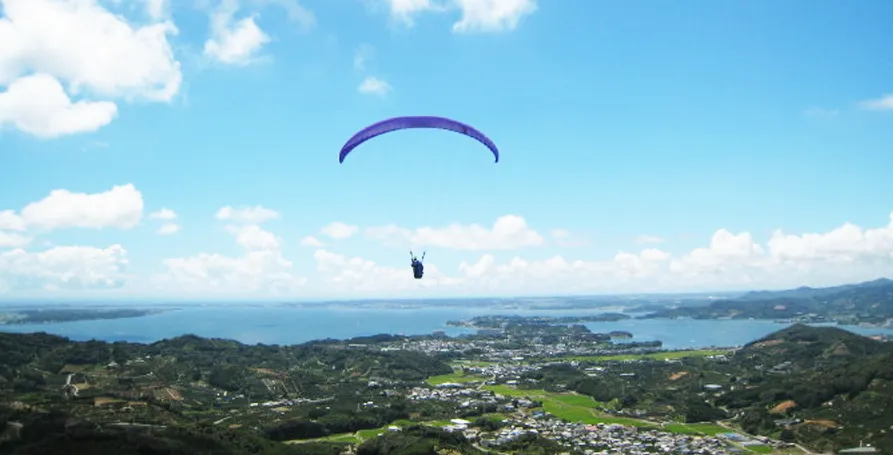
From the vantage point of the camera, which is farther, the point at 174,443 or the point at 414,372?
the point at 414,372

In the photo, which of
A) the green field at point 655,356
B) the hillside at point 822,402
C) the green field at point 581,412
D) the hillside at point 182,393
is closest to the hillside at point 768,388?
the hillside at point 822,402

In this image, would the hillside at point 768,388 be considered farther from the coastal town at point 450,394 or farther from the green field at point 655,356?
the green field at point 655,356

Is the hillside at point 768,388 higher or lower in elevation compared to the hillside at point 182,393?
lower

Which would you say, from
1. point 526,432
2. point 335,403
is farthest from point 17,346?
point 526,432

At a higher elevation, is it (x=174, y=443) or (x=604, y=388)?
(x=174, y=443)

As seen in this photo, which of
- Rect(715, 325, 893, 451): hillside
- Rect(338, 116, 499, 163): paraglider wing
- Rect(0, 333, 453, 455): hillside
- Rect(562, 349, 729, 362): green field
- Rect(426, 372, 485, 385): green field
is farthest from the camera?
Rect(562, 349, 729, 362): green field

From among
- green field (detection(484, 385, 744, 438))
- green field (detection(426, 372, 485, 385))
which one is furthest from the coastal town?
green field (detection(426, 372, 485, 385))

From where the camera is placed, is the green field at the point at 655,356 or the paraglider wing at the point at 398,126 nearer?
the paraglider wing at the point at 398,126

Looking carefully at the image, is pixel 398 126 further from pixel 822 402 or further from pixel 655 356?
pixel 655 356

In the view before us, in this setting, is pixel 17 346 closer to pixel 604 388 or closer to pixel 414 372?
pixel 414 372

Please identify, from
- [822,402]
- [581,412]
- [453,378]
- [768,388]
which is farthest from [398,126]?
[453,378]

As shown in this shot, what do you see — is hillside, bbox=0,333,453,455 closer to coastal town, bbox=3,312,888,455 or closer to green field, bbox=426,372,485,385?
coastal town, bbox=3,312,888,455
